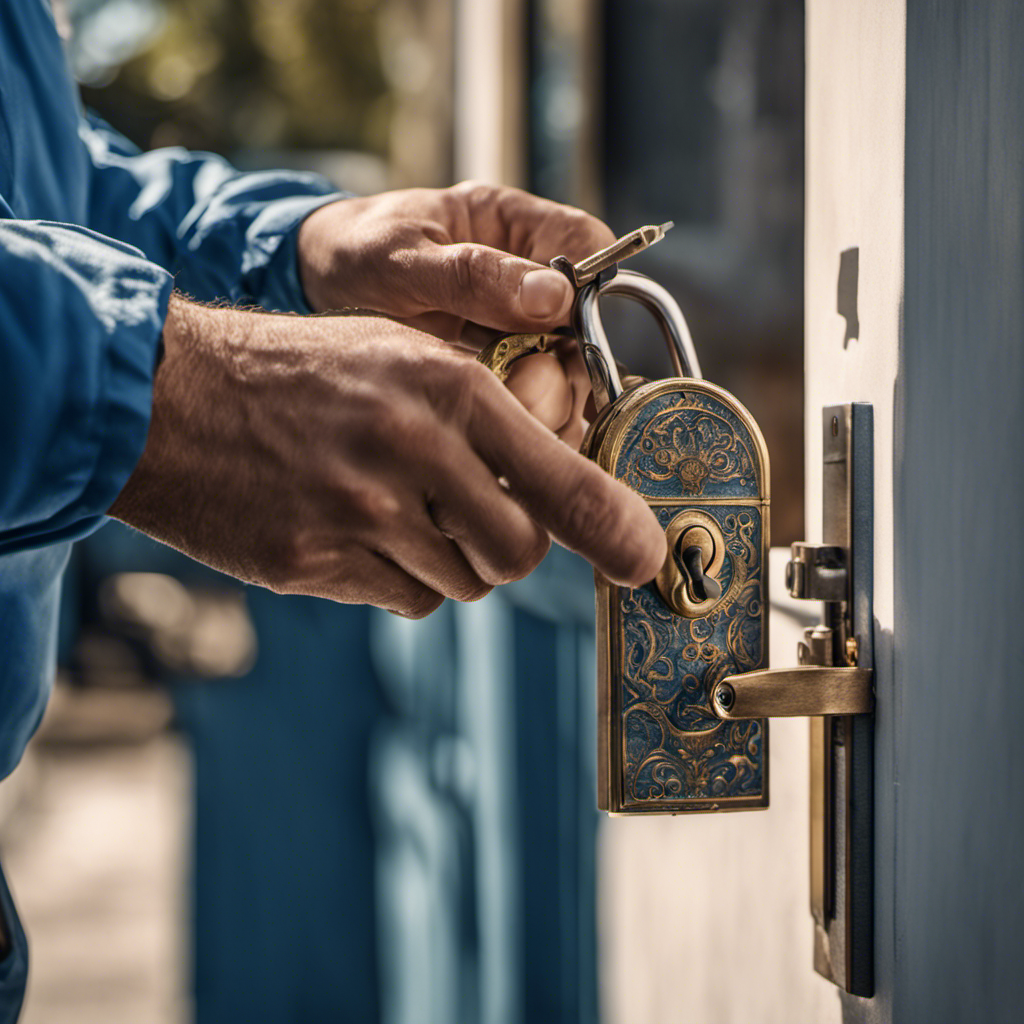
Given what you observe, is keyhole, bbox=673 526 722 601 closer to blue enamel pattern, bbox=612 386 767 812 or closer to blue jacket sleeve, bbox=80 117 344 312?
blue enamel pattern, bbox=612 386 767 812

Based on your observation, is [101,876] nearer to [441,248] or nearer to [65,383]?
[441,248]

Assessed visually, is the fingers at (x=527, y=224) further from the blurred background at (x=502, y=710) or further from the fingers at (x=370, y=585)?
the blurred background at (x=502, y=710)

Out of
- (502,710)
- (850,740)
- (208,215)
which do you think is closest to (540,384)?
(850,740)

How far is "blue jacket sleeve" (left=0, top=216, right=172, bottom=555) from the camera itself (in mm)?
428

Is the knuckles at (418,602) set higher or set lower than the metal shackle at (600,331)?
lower

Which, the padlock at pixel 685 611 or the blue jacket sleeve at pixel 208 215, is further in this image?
the blue jacket sleeve at pixel 208 215

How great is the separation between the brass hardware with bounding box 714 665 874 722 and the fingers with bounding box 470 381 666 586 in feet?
0.42

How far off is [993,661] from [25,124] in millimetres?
849

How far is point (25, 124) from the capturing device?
2.80ft

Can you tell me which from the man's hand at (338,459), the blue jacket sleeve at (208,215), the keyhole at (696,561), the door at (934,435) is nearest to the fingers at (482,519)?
the man's hand at (338,459)

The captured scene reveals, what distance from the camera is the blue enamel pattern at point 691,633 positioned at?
1.85 ft

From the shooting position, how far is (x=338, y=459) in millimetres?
450

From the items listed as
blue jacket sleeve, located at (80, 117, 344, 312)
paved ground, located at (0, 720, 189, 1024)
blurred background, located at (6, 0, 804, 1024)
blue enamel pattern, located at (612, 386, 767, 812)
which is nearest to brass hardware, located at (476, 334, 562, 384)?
blue enamel pattern, located at (612, 386, 767, 812)

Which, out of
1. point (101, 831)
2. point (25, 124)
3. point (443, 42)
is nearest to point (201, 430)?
point (25, 124)
